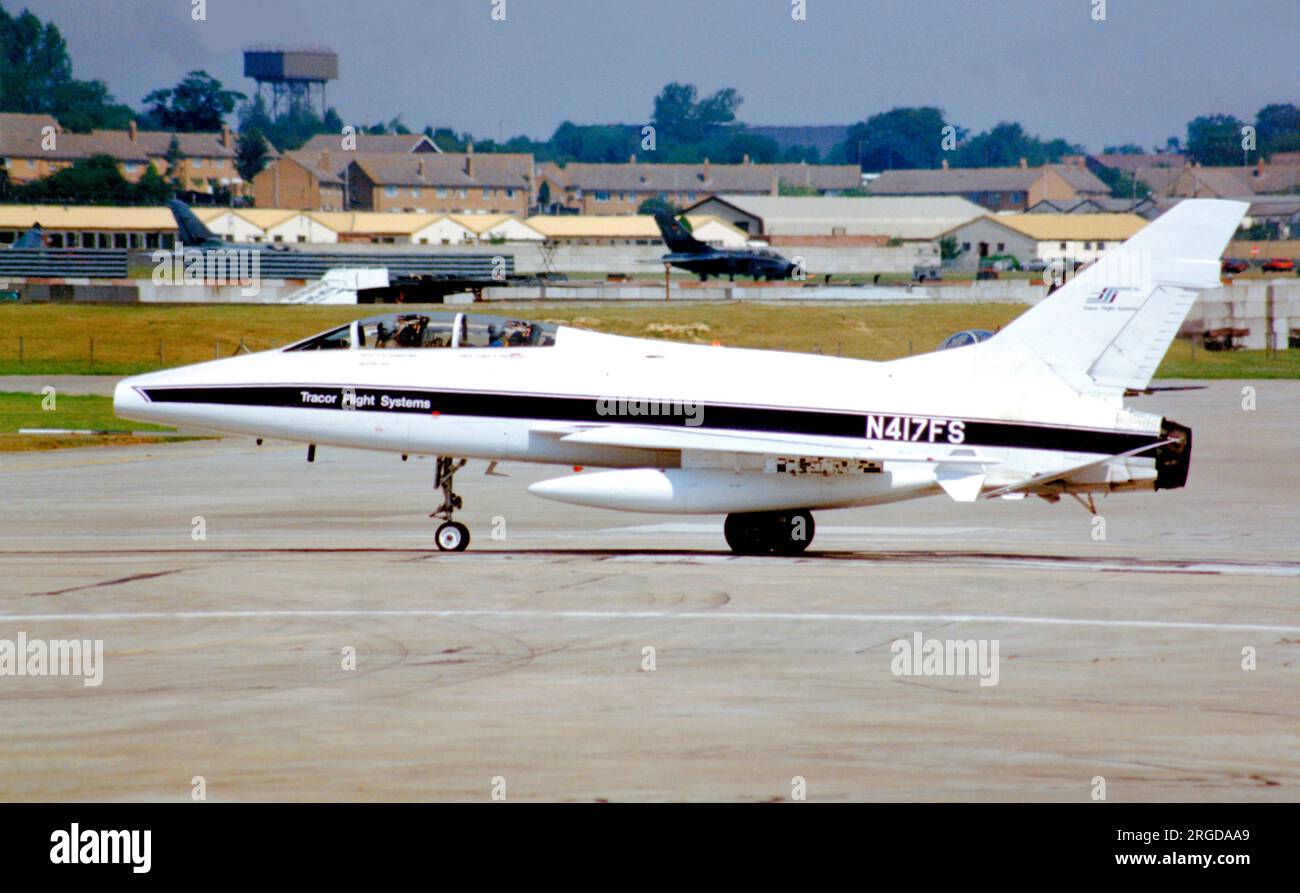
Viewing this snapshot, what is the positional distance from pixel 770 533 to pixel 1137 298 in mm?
5552

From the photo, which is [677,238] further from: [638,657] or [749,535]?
[638,657]

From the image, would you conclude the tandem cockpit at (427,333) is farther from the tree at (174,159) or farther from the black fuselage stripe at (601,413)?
the tree at (174,159)

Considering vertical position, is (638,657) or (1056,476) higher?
(1056,476)

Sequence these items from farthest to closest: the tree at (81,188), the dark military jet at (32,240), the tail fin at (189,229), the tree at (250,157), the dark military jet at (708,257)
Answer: the tree at (250,157) < the tree at (81,188) < the dark military jet at (708,257) < the dark military jet at (32,240) < the tail fin at (189,229)

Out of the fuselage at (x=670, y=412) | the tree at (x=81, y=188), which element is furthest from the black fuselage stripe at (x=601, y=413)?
the tree at (x=81, y=188)

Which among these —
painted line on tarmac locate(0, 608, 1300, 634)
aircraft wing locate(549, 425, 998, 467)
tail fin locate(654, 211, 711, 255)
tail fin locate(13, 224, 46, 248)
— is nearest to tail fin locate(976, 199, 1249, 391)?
aircraft wing locate(549, 425, 998, 467)

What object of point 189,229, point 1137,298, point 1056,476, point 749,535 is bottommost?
point 749,535

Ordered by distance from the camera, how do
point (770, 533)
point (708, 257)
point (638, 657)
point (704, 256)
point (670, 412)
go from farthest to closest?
point (704, 256), point (708, 257), point (770, 533), point (670, 412), point (638, 657)

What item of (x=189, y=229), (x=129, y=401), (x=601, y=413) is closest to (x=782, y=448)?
(x=601, y=413)

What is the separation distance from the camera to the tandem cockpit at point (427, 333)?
20.8m

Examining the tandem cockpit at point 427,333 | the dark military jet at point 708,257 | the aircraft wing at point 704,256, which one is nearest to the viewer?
the tandem cockpit at point 427,333

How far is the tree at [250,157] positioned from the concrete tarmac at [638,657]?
177 metres

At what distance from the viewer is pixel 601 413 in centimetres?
2025
